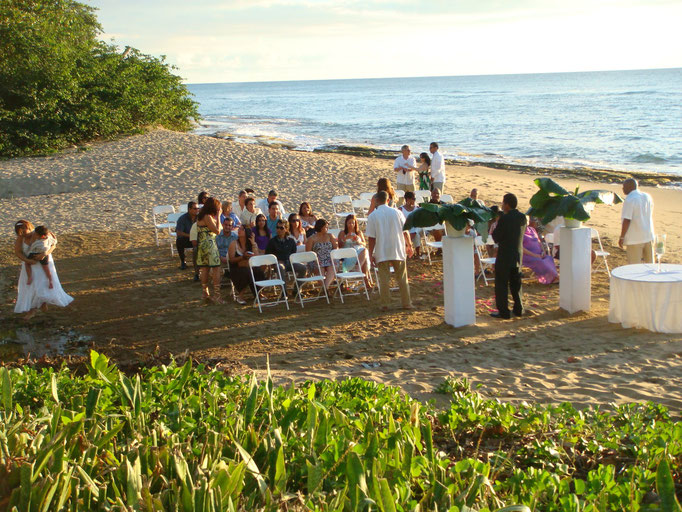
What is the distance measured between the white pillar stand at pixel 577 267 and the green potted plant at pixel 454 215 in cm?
123

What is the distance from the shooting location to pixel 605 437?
4.55m

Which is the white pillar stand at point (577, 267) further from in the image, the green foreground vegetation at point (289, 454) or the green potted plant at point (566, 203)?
the green foreground vegetation at point (289, 454)

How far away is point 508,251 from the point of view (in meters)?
8.77

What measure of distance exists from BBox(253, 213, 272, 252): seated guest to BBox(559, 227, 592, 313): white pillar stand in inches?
175

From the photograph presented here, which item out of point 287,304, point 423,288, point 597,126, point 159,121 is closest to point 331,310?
point 287,304

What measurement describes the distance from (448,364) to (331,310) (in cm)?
268

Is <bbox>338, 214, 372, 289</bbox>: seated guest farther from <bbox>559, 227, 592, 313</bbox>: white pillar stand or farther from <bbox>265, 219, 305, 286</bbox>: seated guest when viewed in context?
<bbox>559, 227, 592, 313</bbox>: white pillar stand

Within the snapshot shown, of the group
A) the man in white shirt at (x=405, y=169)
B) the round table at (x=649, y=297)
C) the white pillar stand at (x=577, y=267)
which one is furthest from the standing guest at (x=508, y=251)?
the man in white shirt at (x=405, y=169)

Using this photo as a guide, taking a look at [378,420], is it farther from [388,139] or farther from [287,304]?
[388,139]

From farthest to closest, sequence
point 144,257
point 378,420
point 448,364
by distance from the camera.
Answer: point 144,257, point 448,364, point 378,420

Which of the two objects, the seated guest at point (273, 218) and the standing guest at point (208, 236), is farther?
the seated guest at point (273, 218)

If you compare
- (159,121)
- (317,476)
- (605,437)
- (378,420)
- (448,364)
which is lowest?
(448,364)

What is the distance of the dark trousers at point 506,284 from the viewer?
28.9 ft

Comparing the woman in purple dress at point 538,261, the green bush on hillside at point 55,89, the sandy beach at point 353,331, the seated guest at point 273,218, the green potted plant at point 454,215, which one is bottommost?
the sandy beach at point 353,331
